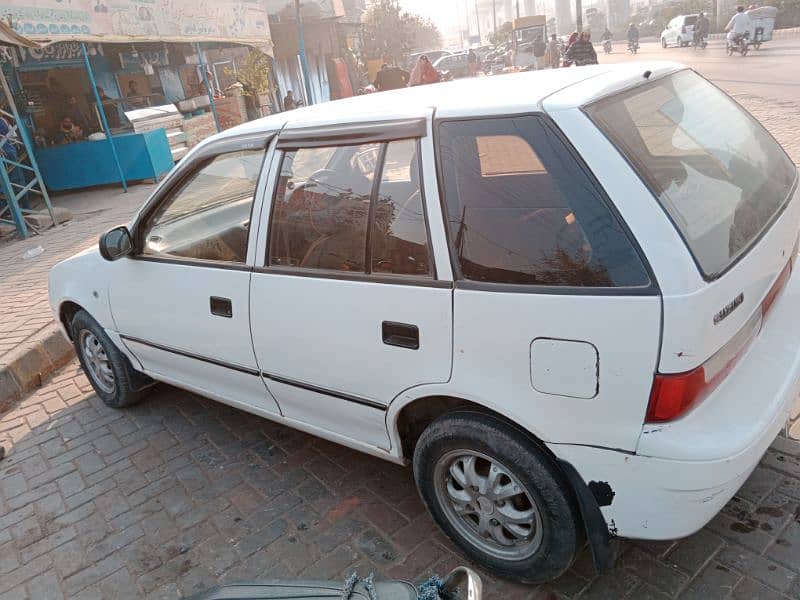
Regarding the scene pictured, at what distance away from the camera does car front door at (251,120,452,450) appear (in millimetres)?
2322

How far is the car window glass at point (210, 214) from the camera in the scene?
304cm

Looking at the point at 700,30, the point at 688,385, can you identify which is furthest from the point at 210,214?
the point at 700,30

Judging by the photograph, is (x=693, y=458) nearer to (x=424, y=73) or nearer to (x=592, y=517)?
(x=592, y=517)

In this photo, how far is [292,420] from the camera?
3.06 m

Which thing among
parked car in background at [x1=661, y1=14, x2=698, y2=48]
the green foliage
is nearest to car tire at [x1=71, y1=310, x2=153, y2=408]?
the green foliage

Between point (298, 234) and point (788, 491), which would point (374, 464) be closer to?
point (298, 234)

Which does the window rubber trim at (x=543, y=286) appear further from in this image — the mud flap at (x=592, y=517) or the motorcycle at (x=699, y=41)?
the motorcycle at (x=699, y=41)

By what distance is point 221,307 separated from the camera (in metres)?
3.02

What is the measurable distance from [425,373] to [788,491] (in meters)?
1.72

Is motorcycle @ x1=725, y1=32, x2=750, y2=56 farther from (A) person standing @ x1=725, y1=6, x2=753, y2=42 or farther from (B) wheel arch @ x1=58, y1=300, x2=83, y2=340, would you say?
(B) wheel arch @ x1=58, y1=300, x2=83, y2=340

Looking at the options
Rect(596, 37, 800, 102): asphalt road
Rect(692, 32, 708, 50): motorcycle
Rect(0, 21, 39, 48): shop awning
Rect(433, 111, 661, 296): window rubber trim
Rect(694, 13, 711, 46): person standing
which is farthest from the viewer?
Rect(692, 32, 708, 50): motorcycle

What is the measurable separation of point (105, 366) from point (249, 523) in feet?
6.13

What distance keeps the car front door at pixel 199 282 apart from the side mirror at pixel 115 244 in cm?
7

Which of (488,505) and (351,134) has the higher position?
(351,134)
